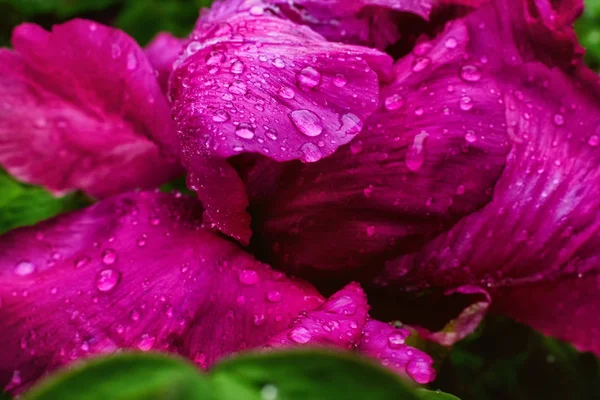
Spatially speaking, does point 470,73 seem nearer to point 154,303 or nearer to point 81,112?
point 154,303

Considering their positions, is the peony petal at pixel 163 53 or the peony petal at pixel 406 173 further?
the peony petal at pixel 163 53

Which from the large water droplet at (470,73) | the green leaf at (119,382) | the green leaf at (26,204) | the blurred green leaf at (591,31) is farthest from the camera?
the blurred green leaf at (591,31)

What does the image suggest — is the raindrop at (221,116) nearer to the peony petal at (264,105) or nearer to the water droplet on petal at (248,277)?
the peony petal at (264,105)

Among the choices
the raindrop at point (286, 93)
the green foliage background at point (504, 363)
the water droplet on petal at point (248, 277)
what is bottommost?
the green foliage background at point (504, 363)

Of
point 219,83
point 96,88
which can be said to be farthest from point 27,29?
point 219,83

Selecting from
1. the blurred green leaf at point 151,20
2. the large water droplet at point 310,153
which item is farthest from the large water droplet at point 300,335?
the blurred green leaf at point 151,20

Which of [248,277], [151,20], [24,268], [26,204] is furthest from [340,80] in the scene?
[151,20]

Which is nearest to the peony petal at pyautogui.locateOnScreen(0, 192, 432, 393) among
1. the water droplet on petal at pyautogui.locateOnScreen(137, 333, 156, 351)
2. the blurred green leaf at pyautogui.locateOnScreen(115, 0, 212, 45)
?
the water droplet on petal at pyautogui.locateOnScreen(137, 333, 156, 351)
